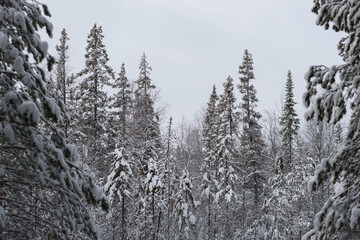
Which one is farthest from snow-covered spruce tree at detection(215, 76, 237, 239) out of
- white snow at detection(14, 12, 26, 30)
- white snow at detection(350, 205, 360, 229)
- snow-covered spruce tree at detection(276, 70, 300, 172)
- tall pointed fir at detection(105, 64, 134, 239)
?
white snow at detection(14, 12, 26, 30)

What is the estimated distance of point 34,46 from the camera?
17.1 ft

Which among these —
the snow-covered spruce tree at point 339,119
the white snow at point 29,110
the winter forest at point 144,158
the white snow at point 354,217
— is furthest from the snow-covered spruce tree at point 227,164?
the white snow at point 29,110

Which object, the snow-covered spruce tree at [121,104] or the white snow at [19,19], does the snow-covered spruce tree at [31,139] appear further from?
the snow-covered spruce tree at [121,104]

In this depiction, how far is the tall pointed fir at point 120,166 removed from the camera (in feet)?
62.3

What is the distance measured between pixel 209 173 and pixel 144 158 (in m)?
6.23

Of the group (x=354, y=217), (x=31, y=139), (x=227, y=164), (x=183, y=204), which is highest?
(x=227, y=164)

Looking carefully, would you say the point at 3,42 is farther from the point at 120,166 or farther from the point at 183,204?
the point at 183,204

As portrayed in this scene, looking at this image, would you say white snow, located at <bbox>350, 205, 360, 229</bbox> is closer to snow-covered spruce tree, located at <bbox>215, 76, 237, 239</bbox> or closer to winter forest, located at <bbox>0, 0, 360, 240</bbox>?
winter forest, located at <bbox>0, 0, 360, 240</bbox>

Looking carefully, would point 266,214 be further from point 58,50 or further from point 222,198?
point 58,50

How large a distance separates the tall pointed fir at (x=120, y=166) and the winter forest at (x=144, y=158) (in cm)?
10

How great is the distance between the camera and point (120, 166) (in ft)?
63.0

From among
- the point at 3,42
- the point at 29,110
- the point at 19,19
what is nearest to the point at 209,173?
the point at 29,110

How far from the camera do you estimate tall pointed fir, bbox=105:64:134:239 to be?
1898 centimetres

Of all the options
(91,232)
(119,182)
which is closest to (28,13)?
(91,232)
